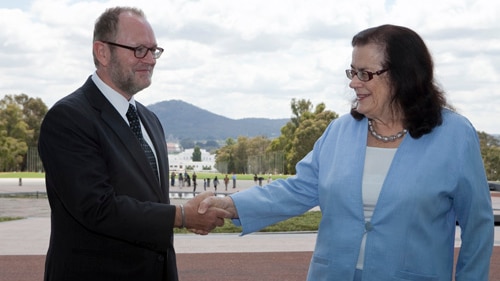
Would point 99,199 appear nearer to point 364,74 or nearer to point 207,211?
point 207,211

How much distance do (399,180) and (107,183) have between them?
1217 millimetres

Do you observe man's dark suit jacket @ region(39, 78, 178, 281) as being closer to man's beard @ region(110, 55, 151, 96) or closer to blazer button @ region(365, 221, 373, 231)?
man's beard @ region(110, 55, 151, 96)

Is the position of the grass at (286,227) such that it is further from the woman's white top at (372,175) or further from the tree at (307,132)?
the tree at (307,132)

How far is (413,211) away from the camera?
3152mm

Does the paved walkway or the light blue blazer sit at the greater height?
the light blue blazer

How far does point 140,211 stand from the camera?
10.7 ft

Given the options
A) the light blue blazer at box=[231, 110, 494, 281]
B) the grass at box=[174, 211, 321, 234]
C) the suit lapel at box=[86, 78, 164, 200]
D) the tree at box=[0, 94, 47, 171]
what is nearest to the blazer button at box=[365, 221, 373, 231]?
the light blue blazer at box=[231, 110, 494, 281]

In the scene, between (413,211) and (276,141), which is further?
(276,141)

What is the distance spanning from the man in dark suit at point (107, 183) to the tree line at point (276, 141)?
59732 mm

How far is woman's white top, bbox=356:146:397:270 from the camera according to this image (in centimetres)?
324

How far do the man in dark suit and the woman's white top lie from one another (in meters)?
0.83

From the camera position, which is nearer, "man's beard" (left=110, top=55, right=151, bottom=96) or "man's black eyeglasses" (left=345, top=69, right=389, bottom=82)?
"man's black eyeglasses" (left=345, top=69, right=389, bottom=82)

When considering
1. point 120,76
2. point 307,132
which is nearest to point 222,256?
point 120,76

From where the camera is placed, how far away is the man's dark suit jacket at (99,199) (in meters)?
3.21
